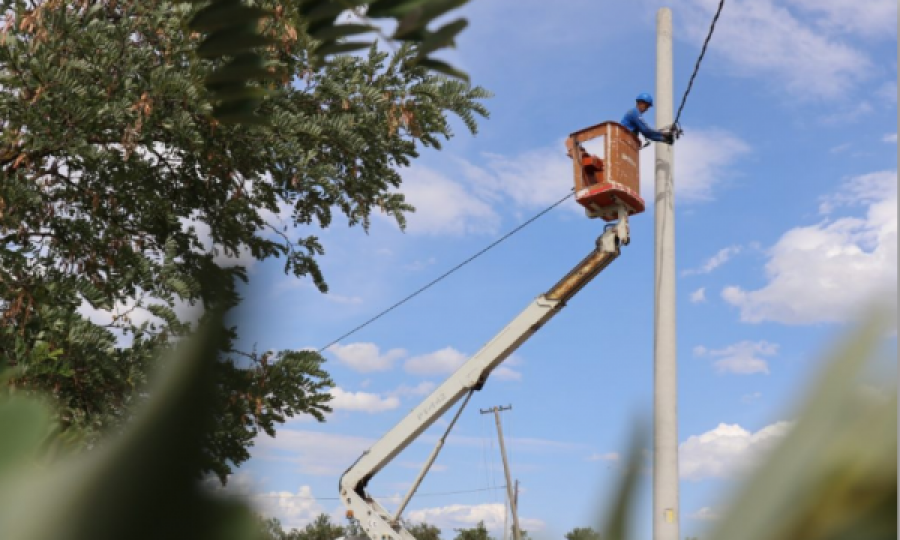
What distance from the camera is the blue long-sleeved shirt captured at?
32.9 feet

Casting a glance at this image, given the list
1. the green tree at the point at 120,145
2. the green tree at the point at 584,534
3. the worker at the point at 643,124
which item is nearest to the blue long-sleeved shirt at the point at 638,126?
the worker at the point at 643,124

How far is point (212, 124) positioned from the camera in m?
6.83

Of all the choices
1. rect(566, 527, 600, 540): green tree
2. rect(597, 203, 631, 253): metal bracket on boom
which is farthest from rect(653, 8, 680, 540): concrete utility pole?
rect(566, 527, 600, 540): green tree

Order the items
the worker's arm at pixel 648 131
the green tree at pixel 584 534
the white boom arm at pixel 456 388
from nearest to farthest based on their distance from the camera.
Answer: the green tree at pixel 584 534 < the worker's arm at pixel 648 131 < the white boom arm at pixel 456 388

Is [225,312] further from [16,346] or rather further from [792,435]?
[16,346]

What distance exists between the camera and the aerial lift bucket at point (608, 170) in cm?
1059

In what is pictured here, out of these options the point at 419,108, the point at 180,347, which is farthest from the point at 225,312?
the point at 419,108

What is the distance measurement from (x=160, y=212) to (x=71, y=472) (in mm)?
6905

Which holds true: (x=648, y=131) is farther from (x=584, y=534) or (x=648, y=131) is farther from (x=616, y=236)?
(x=584, y=534)

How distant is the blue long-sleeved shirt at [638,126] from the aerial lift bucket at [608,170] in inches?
3.6

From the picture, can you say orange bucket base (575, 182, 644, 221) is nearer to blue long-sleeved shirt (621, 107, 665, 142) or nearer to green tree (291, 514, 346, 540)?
blue long-sleeved shirt (621, 107, 665, 142)

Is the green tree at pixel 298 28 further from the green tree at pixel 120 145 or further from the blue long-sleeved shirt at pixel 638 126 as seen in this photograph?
the blue long-sleeved shirt at pixel 638 126

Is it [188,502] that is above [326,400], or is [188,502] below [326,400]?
below

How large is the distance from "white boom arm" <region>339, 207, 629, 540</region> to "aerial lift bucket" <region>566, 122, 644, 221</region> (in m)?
0.29
